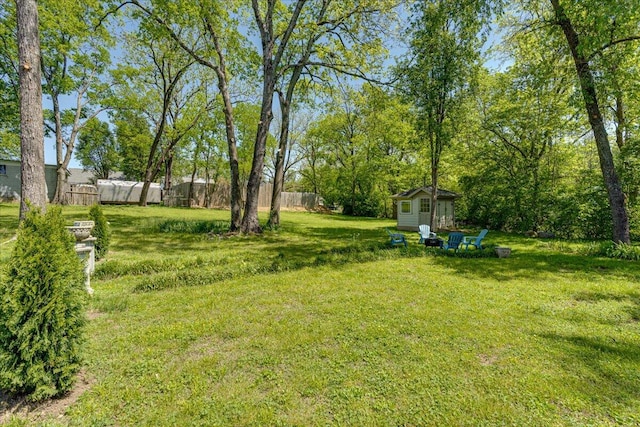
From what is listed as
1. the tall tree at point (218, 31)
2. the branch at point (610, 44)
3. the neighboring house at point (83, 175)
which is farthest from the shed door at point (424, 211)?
the neighboring house at point (83, 175)

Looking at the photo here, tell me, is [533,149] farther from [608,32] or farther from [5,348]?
[5,348]

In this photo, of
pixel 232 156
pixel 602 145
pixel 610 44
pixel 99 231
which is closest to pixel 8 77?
pixel 232 156

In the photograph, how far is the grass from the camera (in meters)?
2.18

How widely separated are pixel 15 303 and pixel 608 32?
44.5 ft

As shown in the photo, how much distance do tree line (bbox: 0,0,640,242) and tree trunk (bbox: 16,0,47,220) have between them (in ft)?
0.46

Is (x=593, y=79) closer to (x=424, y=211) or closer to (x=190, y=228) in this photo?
(x=424, y=211)

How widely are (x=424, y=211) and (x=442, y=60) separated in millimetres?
7264

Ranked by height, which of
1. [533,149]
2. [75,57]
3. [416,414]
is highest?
[75,57]

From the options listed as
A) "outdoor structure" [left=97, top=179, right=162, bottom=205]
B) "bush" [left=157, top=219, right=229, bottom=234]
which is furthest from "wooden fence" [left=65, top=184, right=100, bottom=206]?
"bush" [left=157, top=219, right=229, bottom=234]

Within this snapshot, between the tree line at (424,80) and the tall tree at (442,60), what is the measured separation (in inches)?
1.9

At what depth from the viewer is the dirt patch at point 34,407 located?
2015 millimetres

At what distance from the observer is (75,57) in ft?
52.5

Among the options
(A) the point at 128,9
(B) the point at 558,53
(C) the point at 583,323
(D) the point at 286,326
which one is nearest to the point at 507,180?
(B) the point at 558,53

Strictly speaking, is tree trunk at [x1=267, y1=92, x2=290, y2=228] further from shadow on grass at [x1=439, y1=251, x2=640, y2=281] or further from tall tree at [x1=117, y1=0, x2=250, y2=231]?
shadow on grass at [x1=439, y1=251, x2=640, y2=281]
